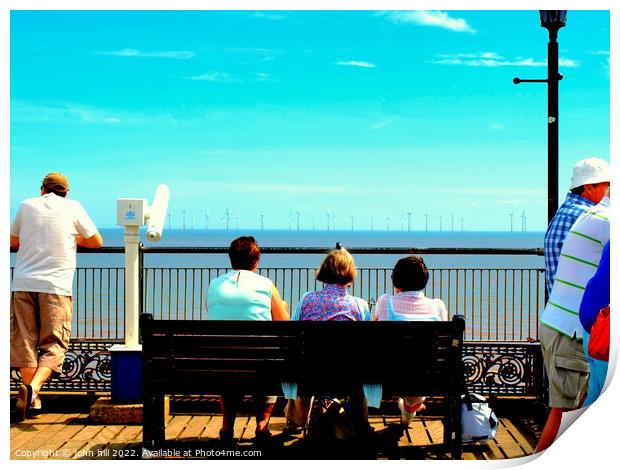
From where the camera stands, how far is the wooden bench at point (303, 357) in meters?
4.64

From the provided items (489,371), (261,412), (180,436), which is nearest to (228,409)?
(261,412)

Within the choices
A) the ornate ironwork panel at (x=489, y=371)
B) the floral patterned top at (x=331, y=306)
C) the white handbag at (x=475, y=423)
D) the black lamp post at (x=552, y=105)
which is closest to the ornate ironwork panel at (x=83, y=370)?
the ornate ironwork panel at (x=489, y=371)

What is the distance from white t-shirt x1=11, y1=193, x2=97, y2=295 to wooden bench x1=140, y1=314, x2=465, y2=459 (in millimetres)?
1402

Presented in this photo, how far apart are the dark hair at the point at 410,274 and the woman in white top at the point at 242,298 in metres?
0.80

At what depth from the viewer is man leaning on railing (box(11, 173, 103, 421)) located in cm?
568

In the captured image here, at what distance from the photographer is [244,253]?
510 centimetres

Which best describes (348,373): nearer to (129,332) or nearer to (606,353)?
(606,353)

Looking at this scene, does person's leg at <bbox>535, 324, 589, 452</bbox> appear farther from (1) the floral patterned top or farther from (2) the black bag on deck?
(2) the black bag on deck

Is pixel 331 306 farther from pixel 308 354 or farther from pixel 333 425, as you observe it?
pixel 333 425

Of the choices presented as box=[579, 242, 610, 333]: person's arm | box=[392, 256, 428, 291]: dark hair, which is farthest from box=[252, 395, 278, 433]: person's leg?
box=[579, 242, 610, 333]: person's arm

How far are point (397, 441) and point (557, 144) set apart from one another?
256 cm

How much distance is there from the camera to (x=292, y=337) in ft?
15.2

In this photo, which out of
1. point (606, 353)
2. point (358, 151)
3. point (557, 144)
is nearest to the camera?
point (606, 353)

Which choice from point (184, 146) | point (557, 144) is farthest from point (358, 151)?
point (557, 144)
